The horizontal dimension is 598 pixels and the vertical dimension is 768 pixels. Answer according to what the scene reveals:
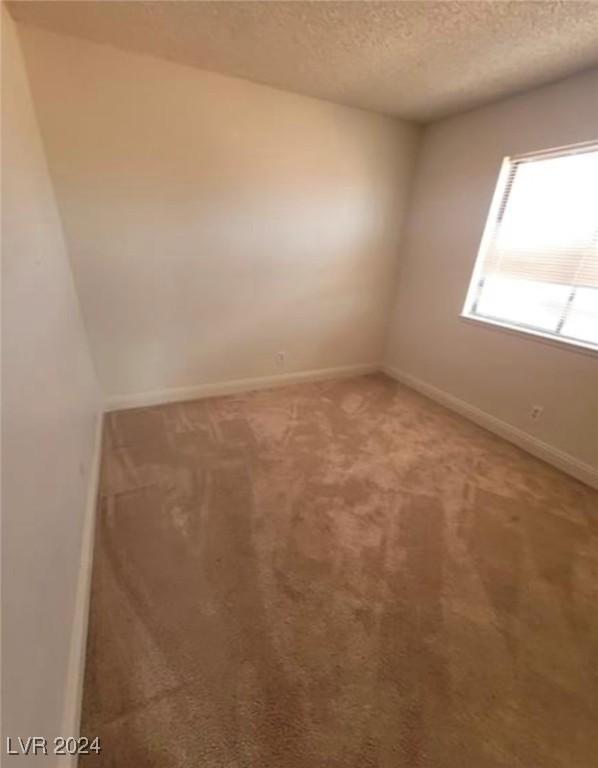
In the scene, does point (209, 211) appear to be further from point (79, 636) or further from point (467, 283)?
point (79, 636)

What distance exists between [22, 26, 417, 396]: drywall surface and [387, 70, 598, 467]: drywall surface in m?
0.28

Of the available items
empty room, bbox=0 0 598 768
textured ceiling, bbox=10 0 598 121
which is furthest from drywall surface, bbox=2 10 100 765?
textured ceiling, bbox=10 0 598 121

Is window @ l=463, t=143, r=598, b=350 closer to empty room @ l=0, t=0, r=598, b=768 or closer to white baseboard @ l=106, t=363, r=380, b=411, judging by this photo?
empty room @ l=0, t=0, r=598, b=768

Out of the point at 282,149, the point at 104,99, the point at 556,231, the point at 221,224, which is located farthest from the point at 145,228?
the point at 556,231

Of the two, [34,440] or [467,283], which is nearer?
[34,440]

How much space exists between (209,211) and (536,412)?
280 cm

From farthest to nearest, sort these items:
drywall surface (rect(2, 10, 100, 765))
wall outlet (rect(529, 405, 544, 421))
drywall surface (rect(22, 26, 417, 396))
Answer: wall outlet (rect(529, 405, 544, 421))
drywall surface (rect(22, 26, 417, 396))
drywall surface (rect(2, 10, 100, 765))

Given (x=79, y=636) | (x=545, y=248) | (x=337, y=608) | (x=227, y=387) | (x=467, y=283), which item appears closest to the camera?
(x=79, y=636)

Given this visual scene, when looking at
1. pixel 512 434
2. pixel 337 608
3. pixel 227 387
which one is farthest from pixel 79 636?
pixel 512 434

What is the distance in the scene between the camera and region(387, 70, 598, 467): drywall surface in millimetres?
2234

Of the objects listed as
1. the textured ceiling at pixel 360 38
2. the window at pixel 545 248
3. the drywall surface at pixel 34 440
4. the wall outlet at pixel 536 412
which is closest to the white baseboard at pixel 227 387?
the drywall surface at pixel 34 440

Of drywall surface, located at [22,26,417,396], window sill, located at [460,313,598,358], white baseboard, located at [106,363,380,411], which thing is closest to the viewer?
drywall surface, located at [22,26,417,396]

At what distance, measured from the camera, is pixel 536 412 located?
8.29 feet

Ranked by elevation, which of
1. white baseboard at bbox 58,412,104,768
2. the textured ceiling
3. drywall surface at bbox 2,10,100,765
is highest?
the textured ceiling
